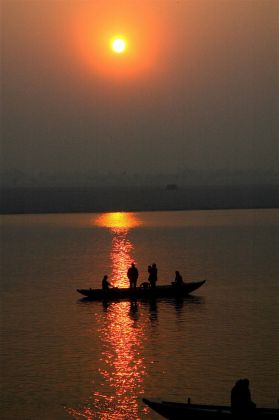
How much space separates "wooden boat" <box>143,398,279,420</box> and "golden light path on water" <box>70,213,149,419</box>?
98.0 inches

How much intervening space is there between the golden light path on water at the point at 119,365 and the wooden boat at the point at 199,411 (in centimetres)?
249

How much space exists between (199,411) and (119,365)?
941cm

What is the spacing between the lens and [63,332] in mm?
39969

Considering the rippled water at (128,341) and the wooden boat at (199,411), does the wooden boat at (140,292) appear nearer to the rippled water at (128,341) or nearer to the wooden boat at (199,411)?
the rippled water at (128,341)

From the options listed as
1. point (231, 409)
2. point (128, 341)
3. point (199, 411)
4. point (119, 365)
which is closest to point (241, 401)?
point (231, 409)

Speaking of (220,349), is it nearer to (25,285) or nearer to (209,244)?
(25,285)

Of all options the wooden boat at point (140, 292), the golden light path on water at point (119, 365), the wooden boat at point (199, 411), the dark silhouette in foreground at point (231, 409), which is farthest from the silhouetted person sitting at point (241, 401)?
the wooden boat at point (140, 292)

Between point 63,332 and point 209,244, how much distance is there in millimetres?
65699

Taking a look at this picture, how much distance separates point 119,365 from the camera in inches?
1302

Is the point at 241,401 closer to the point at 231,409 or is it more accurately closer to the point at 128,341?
the point at 231,409

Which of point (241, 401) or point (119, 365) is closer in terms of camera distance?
point (241, 401)

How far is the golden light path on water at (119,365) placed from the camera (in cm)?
2773

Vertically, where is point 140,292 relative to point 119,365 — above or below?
above

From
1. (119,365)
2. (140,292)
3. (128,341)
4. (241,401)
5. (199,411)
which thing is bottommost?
(199,411)
